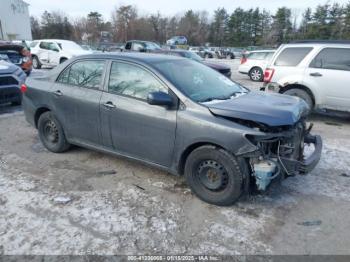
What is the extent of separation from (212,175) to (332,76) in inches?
190

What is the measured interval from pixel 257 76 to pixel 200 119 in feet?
41.9

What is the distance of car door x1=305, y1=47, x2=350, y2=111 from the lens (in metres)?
6.59

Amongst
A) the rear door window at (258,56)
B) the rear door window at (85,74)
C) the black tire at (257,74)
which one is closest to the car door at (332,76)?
the rear door window at (85,74)

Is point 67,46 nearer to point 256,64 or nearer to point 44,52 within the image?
point 44,52

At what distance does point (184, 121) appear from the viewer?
11.1 ft

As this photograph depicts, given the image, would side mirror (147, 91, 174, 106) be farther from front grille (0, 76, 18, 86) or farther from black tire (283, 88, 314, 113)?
front grille (0, 76, 18, 86)

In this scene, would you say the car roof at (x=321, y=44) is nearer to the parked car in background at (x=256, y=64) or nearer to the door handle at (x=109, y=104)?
the door handle at (x=109, y=104)

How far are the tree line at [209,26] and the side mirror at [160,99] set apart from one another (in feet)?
187

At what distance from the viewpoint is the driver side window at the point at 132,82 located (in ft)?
12.0

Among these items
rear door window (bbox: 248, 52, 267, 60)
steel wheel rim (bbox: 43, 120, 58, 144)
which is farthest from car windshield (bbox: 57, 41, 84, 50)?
steel wheel rim (bbox: 43, 120, 58, 144)

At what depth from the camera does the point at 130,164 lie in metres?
4.48

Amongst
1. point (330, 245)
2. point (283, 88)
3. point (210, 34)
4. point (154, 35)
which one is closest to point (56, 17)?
point (154, 35)

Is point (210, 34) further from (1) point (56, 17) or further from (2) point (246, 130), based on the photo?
(2) point (246, 130)

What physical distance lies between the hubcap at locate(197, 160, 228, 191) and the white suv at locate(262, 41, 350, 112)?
4635 millimetres
